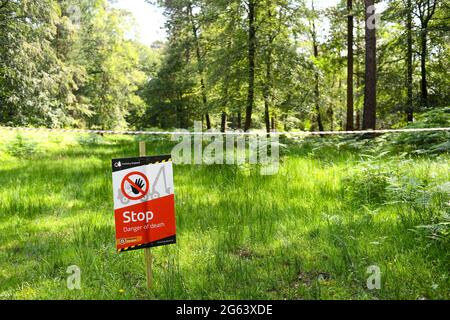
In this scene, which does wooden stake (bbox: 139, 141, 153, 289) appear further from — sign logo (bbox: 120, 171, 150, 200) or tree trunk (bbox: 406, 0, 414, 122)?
tree trunk (bbox: 406, 0, 414, 122)

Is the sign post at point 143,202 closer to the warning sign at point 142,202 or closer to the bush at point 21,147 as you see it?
the warning sign at point 142,202

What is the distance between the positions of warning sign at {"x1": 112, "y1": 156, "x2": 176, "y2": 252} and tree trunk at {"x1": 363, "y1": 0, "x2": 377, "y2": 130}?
33.3 feet

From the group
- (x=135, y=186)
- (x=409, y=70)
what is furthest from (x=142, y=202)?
(x=409, y=70)

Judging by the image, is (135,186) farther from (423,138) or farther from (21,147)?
(21,147)

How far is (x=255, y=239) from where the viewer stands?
4945mm

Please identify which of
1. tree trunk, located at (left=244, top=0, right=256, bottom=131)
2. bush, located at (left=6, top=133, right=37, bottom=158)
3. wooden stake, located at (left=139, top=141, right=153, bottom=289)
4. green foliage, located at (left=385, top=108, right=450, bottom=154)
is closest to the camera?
wooden stake, located at (left=139, top=141, right=153, bottom=289)

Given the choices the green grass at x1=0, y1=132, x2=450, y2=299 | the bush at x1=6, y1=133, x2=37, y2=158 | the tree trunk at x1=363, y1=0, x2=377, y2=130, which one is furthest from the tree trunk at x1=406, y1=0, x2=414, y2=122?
the bush at x1=6, y1=133, x2=37, y2=158

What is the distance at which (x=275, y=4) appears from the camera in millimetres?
13117

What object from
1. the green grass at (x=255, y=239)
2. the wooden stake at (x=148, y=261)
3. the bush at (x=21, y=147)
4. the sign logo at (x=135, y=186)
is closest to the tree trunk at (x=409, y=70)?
the green grass at (x=255, y=239)

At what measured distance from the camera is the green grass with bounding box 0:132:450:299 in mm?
3764

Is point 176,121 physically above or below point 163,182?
above

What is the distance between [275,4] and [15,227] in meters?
11.1
